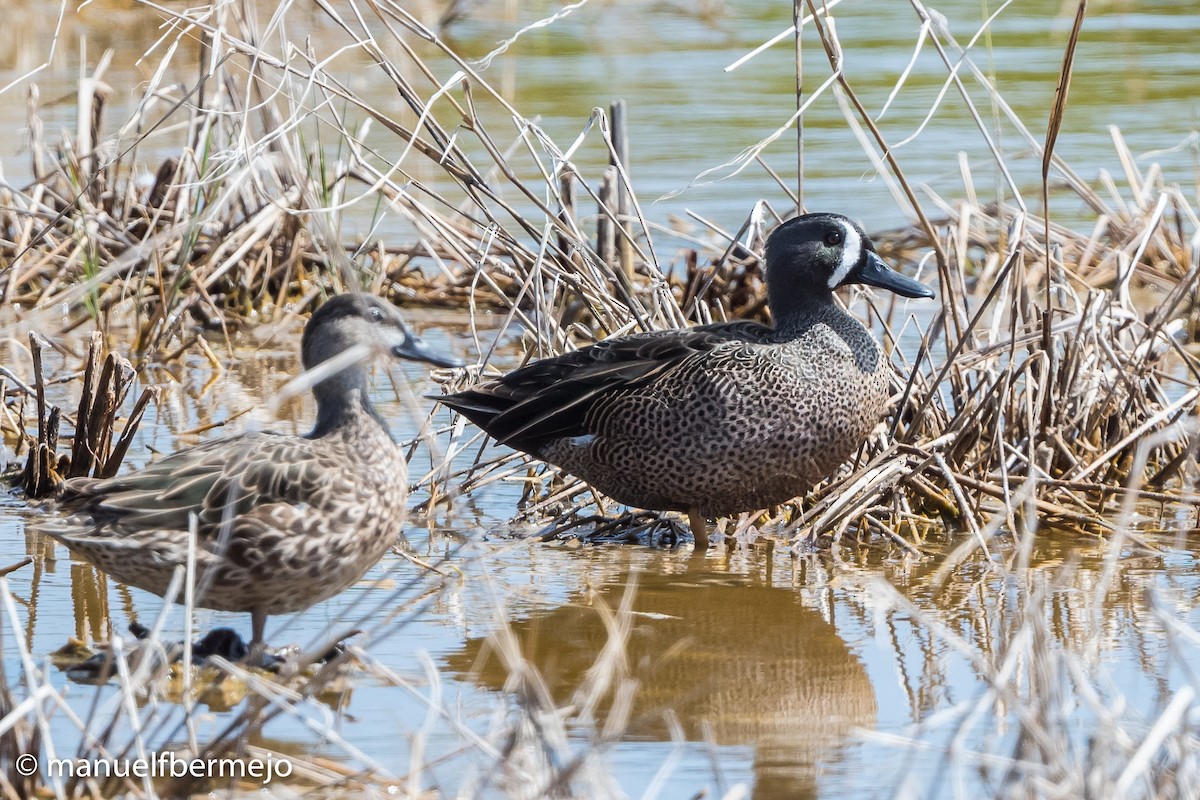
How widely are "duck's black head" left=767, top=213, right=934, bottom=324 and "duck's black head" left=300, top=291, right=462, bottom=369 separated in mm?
1360

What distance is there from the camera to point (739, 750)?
354 centimetres

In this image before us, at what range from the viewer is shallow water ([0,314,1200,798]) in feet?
11.0

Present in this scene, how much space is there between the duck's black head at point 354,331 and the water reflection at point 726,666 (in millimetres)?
724

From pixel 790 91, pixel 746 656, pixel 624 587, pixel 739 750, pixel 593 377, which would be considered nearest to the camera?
pixel 739 750

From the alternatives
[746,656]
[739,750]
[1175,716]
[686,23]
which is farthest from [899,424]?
[686,23]

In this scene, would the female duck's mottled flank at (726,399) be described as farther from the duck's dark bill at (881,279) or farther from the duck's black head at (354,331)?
the duck's black head at (354,331)

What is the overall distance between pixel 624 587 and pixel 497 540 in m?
0.62

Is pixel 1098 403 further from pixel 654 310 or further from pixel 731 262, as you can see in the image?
pixel 731 262

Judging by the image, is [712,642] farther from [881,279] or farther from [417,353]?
[881,279]

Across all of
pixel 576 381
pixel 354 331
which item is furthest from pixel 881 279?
pixel 354 331

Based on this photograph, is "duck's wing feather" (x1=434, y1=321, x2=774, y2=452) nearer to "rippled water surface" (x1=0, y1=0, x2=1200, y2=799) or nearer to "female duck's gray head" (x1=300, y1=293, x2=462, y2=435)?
"rippled water surface" (x1=0, y1=0, x2=1200, y2=799)

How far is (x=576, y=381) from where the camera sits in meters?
5.07

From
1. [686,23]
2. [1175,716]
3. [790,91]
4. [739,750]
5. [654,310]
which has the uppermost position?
[686,23]

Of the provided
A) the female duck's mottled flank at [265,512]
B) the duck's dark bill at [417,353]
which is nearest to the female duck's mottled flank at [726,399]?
the duck's dark bill at [417,353]
